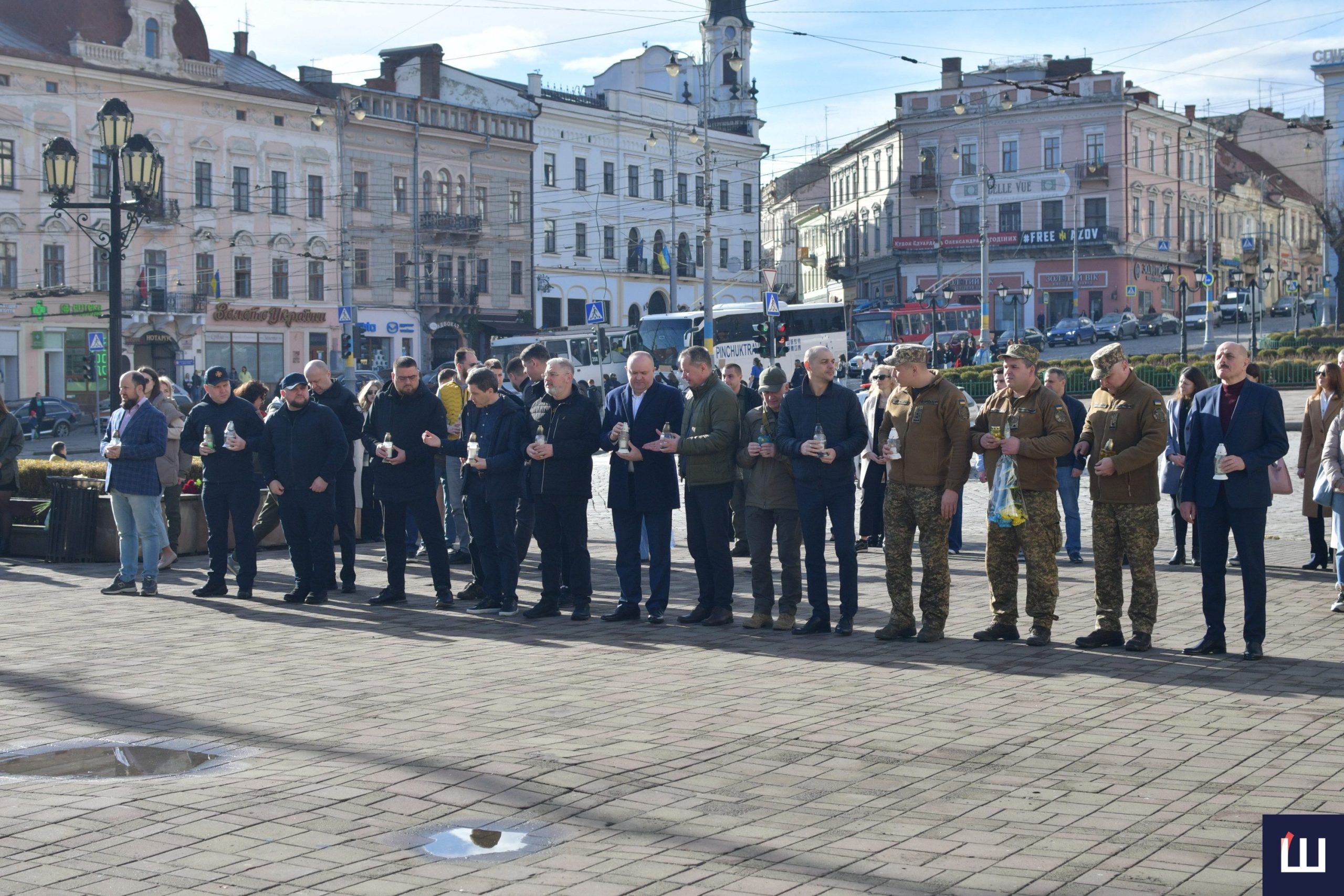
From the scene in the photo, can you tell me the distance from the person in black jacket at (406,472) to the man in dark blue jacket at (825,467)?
303cm

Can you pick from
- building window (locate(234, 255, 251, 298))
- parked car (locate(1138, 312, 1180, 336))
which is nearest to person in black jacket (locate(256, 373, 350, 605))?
building window (locate(234, 255, 251, 298))

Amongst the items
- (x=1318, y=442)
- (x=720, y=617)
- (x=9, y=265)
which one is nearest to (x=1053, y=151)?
(x=9, y=265)

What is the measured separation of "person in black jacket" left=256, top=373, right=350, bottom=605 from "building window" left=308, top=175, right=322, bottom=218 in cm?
4979

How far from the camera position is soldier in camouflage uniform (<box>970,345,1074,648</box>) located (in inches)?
376

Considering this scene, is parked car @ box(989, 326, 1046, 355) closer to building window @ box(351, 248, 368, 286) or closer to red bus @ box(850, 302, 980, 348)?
red bus @ box(850, 302, 980, 348)

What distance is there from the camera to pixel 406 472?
39.2 ft

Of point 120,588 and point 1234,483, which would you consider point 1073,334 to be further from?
point 1234,483

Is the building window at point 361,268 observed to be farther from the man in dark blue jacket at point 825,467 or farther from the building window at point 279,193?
the man in dark blue jacket at point 825,467

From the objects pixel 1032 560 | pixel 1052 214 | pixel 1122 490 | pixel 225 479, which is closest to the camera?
pixel 1122 490

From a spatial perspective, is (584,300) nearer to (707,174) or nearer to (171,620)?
(707,174)

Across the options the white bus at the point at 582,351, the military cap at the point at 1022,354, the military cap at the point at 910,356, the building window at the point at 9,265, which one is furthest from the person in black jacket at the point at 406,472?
the building window at the point at 9,265

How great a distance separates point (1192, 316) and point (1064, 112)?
44.3 ft

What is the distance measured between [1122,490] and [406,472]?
5409 mm

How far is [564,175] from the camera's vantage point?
69.0 metres
